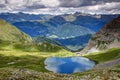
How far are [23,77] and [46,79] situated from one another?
4049mm

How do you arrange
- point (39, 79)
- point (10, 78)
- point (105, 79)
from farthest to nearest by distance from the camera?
point (39, 79) → point (10, 78) → point (105, 79)

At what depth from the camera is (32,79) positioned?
4462cm

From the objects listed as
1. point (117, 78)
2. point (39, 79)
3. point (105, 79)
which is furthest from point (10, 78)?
point (117, 78)

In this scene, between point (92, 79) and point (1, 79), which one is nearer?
point (1, 79)

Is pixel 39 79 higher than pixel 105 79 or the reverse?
higher

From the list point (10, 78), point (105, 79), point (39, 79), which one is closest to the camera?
point (105, 79)

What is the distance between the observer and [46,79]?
151 feet

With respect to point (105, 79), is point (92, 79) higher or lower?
higher

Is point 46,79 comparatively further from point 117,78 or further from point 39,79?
point 117,78

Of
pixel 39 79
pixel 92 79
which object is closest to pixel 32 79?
pixel 39 79

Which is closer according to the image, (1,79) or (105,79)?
(105,79)

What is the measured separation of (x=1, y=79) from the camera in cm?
4250

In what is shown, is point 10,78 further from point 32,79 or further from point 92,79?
point 92,79

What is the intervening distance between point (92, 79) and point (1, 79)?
16.2m
